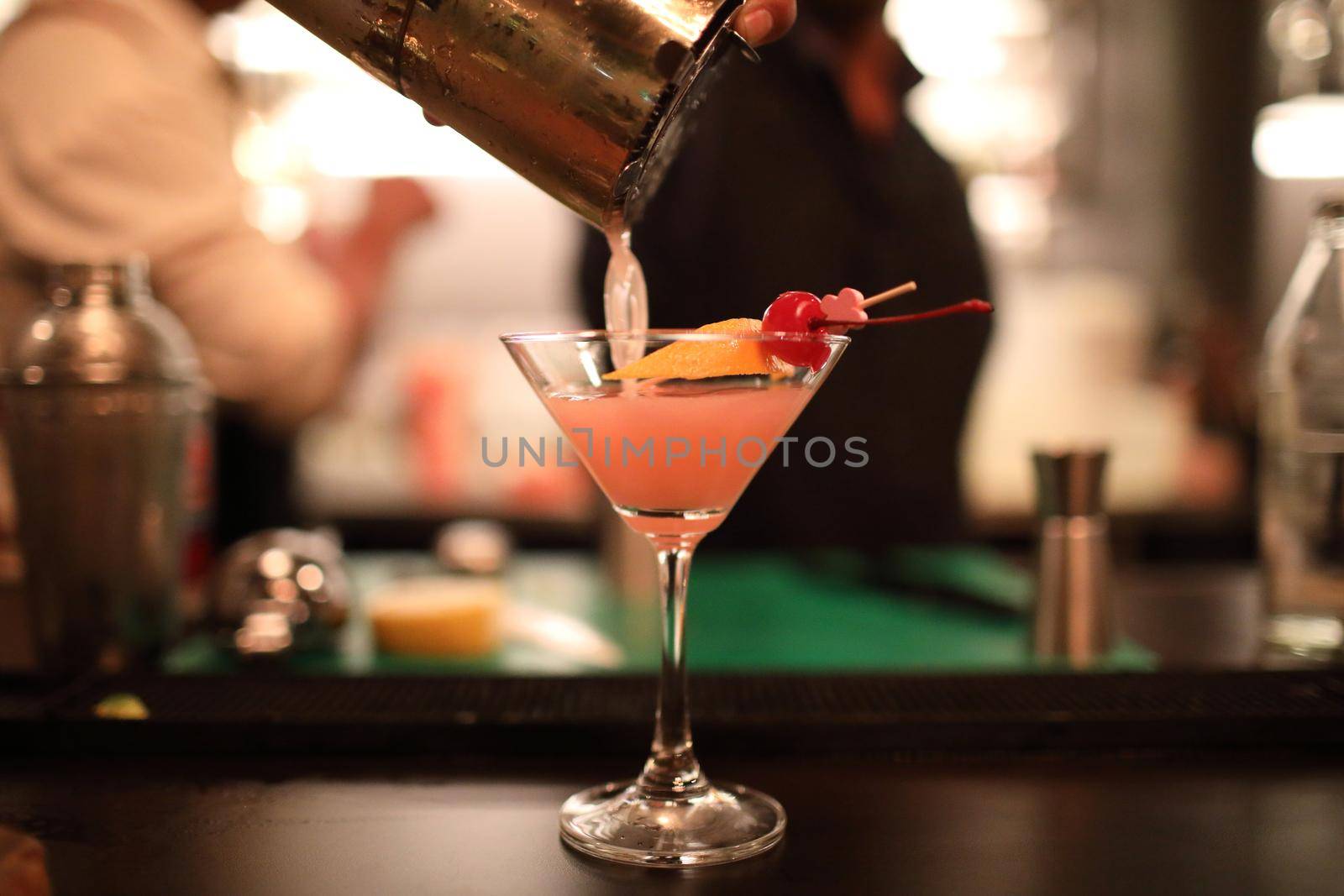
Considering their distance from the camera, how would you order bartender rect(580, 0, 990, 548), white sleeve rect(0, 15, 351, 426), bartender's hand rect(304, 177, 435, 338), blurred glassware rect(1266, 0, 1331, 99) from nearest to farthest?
white sleeve rect(0, 15, 351, 426)
bartender rect(580, 0, 990, 548)
bartender's hand rect(304, 177, 435, 338)
blurred glassware rect(1266, 0, 1331, 99)

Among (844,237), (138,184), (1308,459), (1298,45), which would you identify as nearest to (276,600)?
(138,184)

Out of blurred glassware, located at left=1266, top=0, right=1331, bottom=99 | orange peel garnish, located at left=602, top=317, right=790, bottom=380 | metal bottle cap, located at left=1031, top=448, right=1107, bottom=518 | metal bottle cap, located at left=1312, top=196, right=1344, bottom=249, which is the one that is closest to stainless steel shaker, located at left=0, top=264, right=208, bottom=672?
orange peel garnish, located at left=602, top=317, right=790, bottom=380

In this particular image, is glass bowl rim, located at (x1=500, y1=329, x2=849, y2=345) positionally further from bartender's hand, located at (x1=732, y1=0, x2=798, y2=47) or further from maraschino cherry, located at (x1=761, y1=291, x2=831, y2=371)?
bartender's hand, located at (x1=732, y1=0, x2=798, y2=47)

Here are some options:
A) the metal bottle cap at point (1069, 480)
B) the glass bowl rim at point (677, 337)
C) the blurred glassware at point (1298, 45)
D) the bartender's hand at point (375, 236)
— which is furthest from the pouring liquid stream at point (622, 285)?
the blurred glassware at point (1298, 45)

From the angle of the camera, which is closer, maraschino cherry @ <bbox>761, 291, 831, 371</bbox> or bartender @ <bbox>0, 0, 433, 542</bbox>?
maraschino cherry @ <bbox>761, 291, 831, 371</bbox>

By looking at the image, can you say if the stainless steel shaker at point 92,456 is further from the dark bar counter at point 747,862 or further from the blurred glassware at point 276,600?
the dark bar counter at point 747,862

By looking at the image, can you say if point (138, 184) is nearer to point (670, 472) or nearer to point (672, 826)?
point (670, 472)
